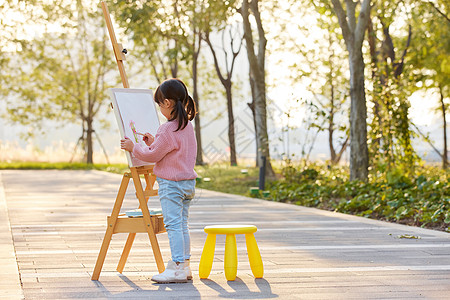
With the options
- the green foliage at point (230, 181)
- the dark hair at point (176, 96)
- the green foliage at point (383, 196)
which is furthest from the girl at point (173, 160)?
the green foliage at point (230, 181)

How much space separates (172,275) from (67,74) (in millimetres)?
26331

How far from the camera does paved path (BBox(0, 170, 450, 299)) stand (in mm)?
5234

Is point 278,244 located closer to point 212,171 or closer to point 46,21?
point 212,171

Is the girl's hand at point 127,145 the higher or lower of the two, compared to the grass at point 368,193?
higher

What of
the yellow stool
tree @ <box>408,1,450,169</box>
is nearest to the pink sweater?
the yellow stool

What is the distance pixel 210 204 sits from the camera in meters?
12.4

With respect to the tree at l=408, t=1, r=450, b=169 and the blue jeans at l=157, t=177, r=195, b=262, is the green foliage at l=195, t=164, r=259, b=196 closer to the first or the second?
the tree at l=408, t=1, r=450, b=169

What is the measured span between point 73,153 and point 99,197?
1749cm

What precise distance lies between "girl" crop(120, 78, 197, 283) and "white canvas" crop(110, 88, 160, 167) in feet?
0.53

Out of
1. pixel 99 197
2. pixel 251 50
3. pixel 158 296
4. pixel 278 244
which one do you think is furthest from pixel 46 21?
pixel 158 296

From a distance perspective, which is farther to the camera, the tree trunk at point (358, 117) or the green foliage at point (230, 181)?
the green foliage at point (230, 181)

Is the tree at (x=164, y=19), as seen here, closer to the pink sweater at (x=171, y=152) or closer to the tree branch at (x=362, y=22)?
the tree branch at (x=362, y=22)

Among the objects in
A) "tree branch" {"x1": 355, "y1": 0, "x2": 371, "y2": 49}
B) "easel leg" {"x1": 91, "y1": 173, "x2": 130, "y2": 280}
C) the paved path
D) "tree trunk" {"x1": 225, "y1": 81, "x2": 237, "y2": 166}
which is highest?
"tree branch" {"x1": 355, "y1": 0, "x2": 371, "y2": 49}

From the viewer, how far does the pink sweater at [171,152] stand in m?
5.56
